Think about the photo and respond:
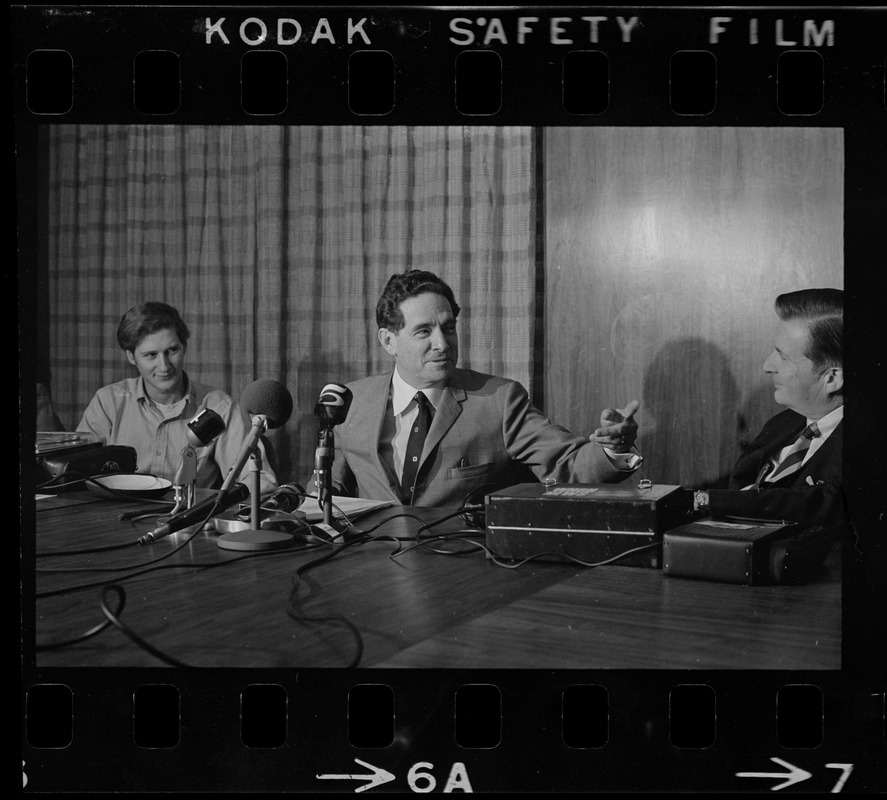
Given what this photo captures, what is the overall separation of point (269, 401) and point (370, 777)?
2.22ft

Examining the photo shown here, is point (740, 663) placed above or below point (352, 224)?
below

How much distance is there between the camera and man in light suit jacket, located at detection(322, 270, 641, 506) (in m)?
1.60

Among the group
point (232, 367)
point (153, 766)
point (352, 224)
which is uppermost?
point (352, 224)

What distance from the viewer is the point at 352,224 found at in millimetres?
1608

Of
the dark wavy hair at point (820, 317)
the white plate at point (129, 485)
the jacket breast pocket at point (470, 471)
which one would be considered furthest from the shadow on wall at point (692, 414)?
the white plate at point (129, 485)

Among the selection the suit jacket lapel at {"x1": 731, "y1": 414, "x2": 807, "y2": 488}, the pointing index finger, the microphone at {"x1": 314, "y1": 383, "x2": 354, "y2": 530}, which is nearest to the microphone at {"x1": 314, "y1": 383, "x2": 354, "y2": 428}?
the microphone at {"x1": 314, "y1": 383, "x2": 354, "y2": 530}

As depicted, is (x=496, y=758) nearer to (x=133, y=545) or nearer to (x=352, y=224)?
(x=133, y=545)

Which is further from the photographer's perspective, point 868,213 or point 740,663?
point 868,213
